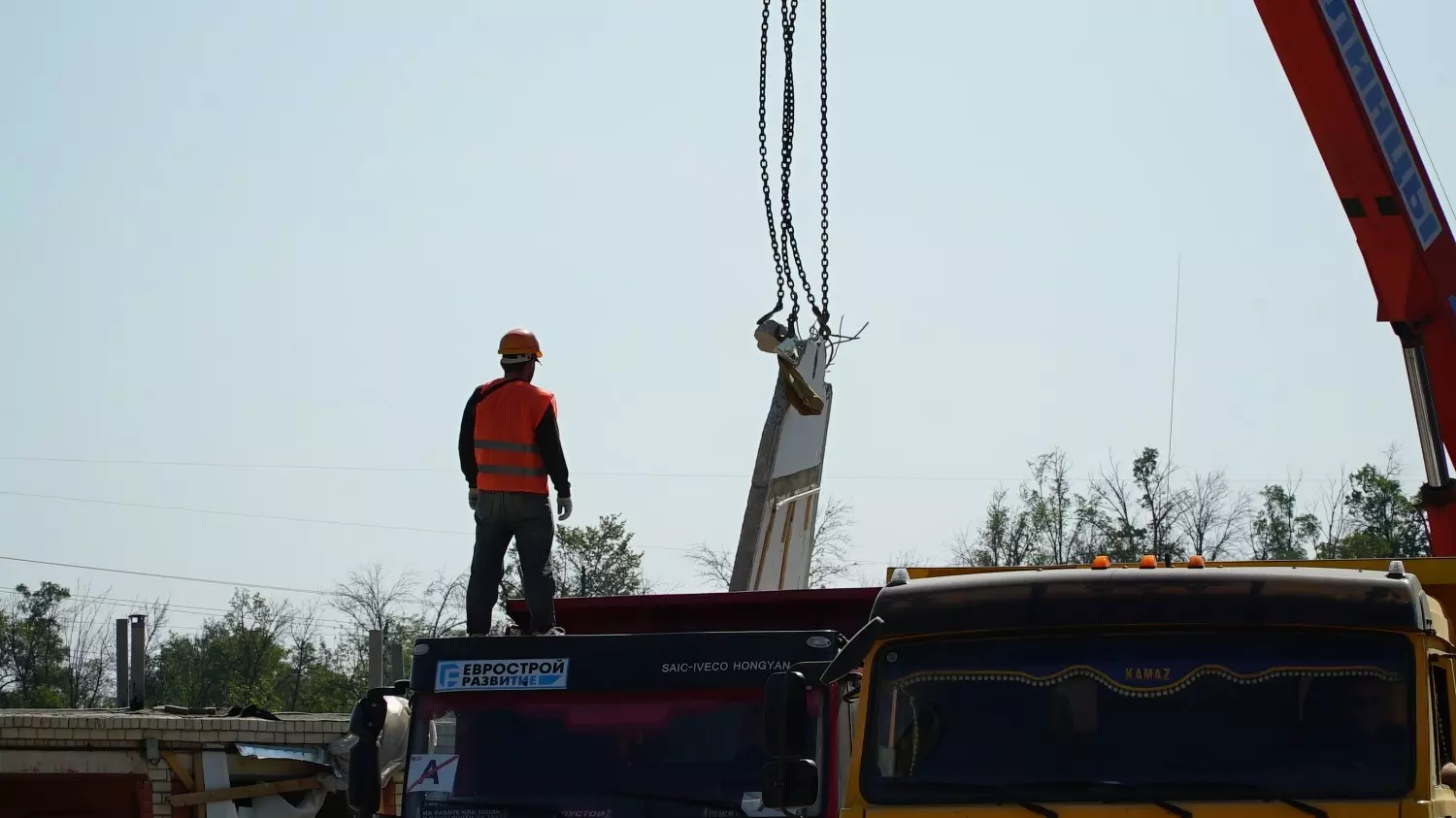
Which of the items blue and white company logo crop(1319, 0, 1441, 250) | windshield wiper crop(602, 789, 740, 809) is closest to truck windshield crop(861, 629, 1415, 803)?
windshield wiper crop(602, 789, 740, 809)

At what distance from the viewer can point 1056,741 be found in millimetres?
5555

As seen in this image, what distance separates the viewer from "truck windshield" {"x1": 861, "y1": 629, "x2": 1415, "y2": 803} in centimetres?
535

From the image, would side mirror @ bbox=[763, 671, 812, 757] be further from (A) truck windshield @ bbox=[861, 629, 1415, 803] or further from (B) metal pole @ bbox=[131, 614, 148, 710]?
(B) metal pole @ bbox=[131, 614, 148, 710]

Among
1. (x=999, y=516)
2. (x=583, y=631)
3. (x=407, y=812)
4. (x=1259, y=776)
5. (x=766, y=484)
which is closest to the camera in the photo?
(x=1259, y=776)

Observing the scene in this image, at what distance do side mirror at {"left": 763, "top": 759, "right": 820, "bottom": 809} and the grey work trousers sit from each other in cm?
362

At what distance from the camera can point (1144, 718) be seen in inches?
218

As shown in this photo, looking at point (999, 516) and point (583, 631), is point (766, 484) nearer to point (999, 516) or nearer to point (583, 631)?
point (583, 631)

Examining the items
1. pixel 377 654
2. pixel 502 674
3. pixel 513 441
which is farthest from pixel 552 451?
pixel 377 654

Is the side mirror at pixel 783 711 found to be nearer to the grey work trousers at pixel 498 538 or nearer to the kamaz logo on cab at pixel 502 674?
the kamaz logo on cab at pixel 502 674

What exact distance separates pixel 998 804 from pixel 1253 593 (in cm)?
105

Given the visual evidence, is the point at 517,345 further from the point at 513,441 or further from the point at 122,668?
the point at 122,668

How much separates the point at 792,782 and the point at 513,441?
4.06 metres

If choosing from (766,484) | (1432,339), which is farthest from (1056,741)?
(1432,339)

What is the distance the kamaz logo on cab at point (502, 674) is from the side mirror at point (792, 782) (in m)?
1.76
